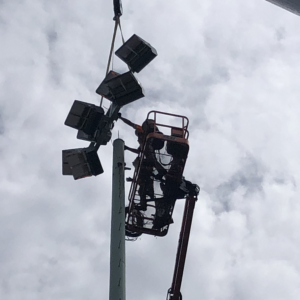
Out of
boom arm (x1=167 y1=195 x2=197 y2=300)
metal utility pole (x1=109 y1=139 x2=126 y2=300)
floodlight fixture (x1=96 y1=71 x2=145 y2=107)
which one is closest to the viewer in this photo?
metal utility pole (x1=109 y1=139 x2=126 y2=300)

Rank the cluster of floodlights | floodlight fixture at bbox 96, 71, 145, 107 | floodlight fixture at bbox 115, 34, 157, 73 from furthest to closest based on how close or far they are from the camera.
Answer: floodlight fixture at bbox 115, 34, 157, 73, the cluster of floodlights, floodlight fixture at bbox 96, 71, 145, 107

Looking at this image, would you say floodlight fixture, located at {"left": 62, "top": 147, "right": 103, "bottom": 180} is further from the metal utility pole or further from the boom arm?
the boom arm

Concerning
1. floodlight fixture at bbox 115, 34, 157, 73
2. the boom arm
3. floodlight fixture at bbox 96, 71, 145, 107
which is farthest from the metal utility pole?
the boom arm

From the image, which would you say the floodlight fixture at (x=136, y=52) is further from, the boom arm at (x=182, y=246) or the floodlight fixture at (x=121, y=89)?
the boom arm at (x=182, y=246)

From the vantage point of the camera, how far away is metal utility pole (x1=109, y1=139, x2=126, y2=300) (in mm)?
10094

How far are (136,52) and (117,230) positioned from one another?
21.1 ft

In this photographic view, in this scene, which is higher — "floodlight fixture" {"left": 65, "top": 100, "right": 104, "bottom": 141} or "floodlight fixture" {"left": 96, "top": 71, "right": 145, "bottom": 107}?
"floodlight fixture" {"left": 96, "top": 71, "right": 145, "bottom": 107}

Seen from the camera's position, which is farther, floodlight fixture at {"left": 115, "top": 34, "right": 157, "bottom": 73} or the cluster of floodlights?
floodlight fixture at {"left": 115, "top": 34, "right": 157, "bottom": 73}

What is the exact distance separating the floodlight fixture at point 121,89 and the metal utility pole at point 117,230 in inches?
54.6

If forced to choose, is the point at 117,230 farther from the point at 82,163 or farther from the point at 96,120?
the point at 96,120

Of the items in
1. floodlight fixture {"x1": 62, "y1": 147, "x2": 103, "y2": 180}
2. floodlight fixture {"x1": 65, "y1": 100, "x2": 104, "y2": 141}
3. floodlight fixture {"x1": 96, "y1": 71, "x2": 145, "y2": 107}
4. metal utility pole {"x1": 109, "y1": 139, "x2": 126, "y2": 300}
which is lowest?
metal utility pole {"x1": 109, "y1": 139, "x2": 126, "y2": 300}

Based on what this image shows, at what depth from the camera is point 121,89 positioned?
42.9 ft

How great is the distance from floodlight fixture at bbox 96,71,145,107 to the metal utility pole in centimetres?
139

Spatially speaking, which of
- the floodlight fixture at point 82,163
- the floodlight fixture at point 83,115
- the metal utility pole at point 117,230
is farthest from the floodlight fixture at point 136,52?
the floodlight fixture at point 82,163
